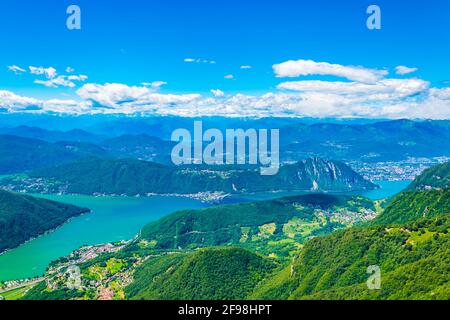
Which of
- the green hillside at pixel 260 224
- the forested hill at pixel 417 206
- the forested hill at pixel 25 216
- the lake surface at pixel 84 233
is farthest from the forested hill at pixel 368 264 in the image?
the forested hill at pixel 25 216

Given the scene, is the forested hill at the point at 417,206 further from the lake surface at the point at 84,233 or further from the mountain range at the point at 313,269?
the lake surface at the point at 84,233

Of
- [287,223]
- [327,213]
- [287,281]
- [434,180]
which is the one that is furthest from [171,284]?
[434,180]

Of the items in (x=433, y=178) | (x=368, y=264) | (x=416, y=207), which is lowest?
(x=368, y=264)

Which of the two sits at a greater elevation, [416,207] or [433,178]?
[433,178]

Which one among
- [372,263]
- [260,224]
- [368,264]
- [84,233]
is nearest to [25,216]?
[84,233]

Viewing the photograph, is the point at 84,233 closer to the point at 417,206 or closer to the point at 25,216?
the point at 25,216

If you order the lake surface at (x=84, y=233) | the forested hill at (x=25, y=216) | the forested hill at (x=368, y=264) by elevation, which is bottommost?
the lake surface at (x=84, y=233)
